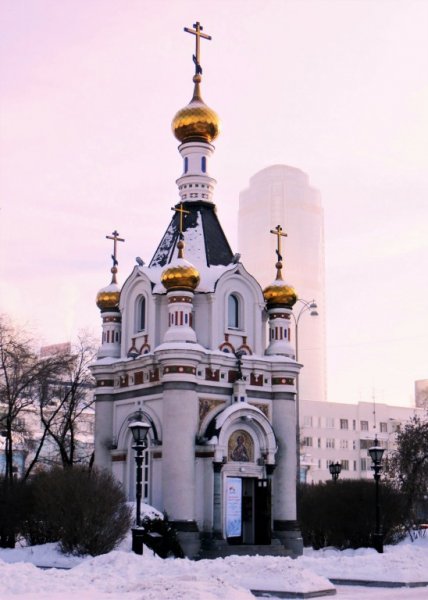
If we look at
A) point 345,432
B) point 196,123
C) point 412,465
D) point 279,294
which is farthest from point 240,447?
point 345,432

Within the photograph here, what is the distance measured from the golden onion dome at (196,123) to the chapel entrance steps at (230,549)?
12.8m

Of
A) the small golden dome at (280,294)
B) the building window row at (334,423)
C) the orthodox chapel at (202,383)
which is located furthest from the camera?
the building window row at (334,423)

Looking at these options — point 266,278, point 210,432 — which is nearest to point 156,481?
point 210,432

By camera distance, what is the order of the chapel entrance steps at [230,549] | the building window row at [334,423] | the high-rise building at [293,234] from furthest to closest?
the high-rise building at [293,234] → the building window row at [334,423] → the chapel entrance steps at [230,549]

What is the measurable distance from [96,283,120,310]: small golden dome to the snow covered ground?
912 cm

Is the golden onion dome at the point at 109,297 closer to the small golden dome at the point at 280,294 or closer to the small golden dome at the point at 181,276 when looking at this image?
the small golden dome at the point at 181,276

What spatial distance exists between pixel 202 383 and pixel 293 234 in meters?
140

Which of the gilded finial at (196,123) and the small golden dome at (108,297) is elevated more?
the gilded finial at (196,123)

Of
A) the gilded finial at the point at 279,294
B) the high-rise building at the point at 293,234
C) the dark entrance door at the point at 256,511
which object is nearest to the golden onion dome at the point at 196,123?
the gilded finial at the point at 279,294

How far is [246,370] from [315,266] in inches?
5527

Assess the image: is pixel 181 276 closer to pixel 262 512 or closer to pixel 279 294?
pixel 279 294

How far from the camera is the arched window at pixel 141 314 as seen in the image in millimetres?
28514

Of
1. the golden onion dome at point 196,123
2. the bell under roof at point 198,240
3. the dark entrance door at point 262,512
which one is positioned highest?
the golden onion dome at point 196,123

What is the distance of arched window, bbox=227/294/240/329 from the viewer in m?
28.1
